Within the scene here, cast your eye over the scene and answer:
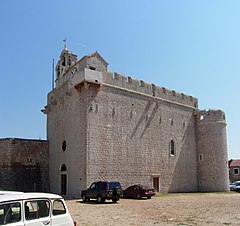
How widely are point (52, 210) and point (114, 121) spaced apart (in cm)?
1970

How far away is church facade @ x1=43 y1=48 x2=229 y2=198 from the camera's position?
1008 inches

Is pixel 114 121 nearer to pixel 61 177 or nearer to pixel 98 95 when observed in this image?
pixel 98 95

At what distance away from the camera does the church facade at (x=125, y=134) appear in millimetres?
25594

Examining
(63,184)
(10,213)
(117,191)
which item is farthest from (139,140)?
(10,213)

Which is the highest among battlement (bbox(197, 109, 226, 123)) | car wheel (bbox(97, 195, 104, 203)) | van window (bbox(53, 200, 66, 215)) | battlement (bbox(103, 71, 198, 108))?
battlement (bbox(103, 71, 198, 108))

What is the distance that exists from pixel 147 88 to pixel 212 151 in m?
10.6

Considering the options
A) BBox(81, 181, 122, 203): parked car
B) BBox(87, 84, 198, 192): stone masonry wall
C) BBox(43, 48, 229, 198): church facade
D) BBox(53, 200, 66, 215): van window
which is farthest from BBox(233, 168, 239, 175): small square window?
BBox(53, 200, 66, 215): van window

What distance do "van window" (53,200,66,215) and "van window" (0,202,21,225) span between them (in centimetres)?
101

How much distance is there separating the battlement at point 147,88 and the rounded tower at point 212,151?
90.4 inches

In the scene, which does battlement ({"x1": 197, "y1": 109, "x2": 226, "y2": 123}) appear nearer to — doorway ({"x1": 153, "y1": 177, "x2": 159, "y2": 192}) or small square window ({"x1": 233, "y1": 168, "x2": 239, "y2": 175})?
doorway ({"x1": 153, "y1": 177, "x2": 159, "y2": 192})

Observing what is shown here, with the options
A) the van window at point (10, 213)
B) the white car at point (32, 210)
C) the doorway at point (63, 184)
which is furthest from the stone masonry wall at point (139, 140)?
the van window at point (10, 213)

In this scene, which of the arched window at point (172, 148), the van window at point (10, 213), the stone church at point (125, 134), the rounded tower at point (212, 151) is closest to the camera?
the van window at point (10, 213)

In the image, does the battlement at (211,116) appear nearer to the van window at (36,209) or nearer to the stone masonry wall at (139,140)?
the stone masonry wall at (139,140)

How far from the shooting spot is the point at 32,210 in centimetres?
700
